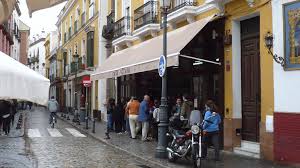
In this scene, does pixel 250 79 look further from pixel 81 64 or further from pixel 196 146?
pixel 81 64

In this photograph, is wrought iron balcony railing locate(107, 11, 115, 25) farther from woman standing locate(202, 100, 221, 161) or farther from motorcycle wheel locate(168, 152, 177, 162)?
motorcycle wheel locate(168, 152, 177, 162)

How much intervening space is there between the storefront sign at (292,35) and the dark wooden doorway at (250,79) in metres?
1.66

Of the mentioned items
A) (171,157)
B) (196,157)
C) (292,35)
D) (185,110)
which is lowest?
(171,157)

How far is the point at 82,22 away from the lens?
37094 millimetres

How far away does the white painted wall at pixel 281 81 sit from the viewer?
10.5 meters

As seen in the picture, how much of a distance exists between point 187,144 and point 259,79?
2.87m

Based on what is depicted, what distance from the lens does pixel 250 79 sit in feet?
41.5

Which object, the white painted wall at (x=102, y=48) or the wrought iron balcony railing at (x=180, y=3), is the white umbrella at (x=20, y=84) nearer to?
the wrought iron balcony railing at (x=180, y=3)

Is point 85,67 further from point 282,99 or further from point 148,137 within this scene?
point 282,99

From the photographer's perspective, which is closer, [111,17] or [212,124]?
[212,124]

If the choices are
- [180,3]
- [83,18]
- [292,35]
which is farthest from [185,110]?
[83,18]

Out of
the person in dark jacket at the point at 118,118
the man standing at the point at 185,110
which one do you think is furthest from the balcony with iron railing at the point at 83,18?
the man standing at the point at 185,110

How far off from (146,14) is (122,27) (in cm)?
434

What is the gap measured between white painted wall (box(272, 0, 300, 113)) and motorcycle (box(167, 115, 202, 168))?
6.79 feet
